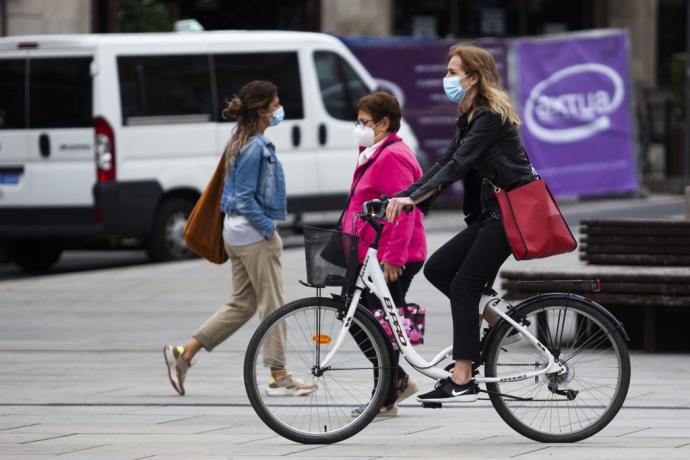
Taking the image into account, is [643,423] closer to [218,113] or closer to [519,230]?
[519,230]

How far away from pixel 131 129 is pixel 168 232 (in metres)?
1.07

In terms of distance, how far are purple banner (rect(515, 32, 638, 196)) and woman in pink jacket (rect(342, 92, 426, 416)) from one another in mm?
13366

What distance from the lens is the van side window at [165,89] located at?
50.4 feet

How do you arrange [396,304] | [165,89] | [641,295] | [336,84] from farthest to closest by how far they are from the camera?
[336,84] < [165,89] < [641,295] < [396,304]

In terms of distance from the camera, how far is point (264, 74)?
53.3 ft

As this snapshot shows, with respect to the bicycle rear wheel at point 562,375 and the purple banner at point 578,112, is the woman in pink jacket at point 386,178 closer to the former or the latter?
the bicycle rear wheel at point 562,375

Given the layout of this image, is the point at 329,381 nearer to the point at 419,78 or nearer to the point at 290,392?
the point at 290,392

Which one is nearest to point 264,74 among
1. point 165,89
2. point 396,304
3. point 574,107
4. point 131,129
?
point 165,89

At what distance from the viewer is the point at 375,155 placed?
7469 mm

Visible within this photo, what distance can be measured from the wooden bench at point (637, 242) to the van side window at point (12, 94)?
6.73 meters

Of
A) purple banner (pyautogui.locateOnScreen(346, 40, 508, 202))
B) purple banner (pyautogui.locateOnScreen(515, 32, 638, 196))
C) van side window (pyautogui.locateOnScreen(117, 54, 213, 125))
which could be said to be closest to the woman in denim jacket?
van side window (pyautogui.locateOnScreen(117, 54, 213, 125))

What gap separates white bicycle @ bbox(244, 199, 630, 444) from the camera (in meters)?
6.71

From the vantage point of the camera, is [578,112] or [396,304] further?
[578,112]

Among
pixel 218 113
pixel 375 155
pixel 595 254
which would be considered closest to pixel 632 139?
pixel 218 113
